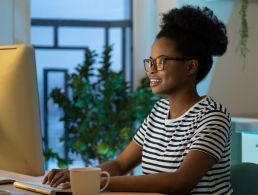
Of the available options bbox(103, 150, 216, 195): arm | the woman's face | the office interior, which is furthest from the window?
bbox(103, 150, 216, 195): arm

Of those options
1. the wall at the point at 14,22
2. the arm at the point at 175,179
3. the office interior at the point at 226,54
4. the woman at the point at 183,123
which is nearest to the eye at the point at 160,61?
the woman at the point at 183,123

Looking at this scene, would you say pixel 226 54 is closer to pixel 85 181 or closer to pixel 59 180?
pixel 59 180

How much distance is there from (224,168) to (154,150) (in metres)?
0.26

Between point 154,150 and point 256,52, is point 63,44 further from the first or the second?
point 154,150

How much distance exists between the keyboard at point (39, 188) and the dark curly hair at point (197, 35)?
678mm

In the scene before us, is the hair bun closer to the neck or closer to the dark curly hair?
the dark curly hair

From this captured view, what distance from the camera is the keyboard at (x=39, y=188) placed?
152 centimetres

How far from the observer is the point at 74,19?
470 cm

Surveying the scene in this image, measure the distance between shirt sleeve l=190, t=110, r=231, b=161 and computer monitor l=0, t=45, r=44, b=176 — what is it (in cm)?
52

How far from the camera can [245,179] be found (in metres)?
1.77

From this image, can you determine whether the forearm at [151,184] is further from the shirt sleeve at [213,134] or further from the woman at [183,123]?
the shirt sleeve at [213,134]

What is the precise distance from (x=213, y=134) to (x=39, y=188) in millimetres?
583

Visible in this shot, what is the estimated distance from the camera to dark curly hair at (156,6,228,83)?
6.30 feet

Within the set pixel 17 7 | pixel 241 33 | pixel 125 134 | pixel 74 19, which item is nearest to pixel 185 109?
pixel 241 33
